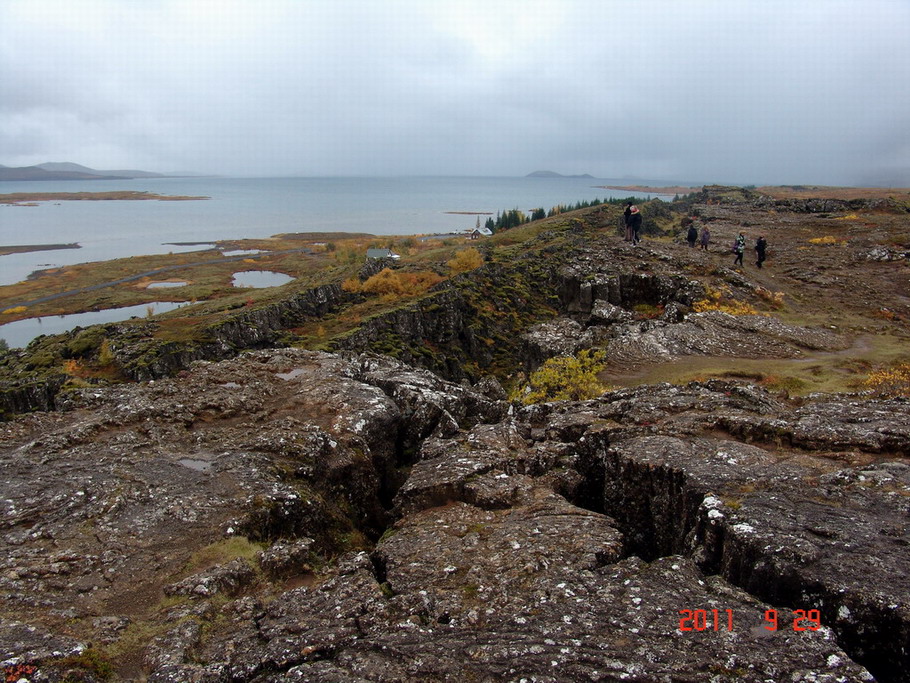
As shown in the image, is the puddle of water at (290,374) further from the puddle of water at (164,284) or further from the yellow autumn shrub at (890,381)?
the puddle of water at (164,284)

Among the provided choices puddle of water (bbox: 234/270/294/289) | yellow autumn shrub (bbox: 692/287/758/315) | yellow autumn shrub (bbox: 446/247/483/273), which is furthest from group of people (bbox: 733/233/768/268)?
puddle of water (bbox: 234/270/294/289)

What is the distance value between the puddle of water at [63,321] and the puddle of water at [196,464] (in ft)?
236

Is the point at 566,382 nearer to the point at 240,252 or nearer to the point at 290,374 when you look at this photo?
the point at 290,374

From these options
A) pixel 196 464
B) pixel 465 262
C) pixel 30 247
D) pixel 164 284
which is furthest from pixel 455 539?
pixel 30 247

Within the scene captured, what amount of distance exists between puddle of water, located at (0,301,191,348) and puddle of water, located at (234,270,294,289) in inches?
725

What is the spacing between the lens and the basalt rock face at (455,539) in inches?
285

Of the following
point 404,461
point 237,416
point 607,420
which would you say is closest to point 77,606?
point 237,416

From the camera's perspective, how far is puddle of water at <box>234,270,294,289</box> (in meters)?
105

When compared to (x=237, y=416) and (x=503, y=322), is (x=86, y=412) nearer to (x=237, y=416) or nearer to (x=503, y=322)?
(x=237, y=416)

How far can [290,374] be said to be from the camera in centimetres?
2080

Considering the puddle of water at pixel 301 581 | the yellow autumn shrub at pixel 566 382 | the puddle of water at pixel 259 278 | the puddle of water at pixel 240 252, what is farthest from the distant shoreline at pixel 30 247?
the puddle of water at pixel 301 581

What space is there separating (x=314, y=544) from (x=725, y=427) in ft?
38.3

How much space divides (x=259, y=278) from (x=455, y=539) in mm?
110780

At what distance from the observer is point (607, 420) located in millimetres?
16062
